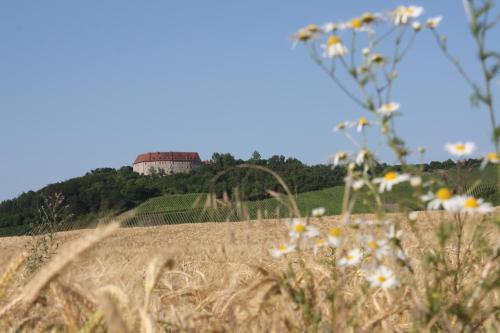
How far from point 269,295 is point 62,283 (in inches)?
19.3

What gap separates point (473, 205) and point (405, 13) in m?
0.66

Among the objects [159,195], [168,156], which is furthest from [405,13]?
[168,156]

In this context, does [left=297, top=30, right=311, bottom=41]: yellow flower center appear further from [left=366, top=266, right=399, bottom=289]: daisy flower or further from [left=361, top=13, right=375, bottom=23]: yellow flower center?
[left=366, top=266, right=399, bottom=289]: daisy flower

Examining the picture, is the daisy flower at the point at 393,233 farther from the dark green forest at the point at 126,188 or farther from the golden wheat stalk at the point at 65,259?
the dark green forest at the point at 126,188

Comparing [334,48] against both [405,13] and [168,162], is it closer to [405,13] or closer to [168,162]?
[405,13]

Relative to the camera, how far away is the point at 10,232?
49.1m

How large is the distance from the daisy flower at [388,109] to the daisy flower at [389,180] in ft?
0.60

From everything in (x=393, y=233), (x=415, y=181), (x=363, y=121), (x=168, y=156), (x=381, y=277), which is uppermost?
(x=168, y=156)

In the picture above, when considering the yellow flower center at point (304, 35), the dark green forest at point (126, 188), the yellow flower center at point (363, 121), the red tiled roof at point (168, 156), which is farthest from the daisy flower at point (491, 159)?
the red tiled roof at point (168, 156)

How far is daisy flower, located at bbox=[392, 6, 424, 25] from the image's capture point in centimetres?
189

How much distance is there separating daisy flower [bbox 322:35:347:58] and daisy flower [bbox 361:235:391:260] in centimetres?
54

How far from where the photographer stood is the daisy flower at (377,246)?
163 centimetres

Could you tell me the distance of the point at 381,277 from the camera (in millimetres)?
1631

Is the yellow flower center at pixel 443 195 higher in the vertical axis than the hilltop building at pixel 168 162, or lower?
lower
